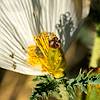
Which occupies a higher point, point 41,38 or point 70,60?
point 70,60

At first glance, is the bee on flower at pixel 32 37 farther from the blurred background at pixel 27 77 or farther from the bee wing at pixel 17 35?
the blurred background at pixel 27 77

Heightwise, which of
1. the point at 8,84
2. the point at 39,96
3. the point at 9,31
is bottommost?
the point at 39,96

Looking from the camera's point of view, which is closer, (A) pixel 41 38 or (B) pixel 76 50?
(A) pixel 41 38

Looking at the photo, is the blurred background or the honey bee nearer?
the honey bee

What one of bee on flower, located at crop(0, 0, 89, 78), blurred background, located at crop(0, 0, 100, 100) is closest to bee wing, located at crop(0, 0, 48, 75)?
bee on flower, located at crop(0, 0, 89, 78)

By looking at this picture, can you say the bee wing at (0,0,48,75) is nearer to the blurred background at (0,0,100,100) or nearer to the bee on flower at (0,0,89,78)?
the bee on flower at (0,0,89,78)

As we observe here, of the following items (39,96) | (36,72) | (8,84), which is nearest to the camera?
(39,96)

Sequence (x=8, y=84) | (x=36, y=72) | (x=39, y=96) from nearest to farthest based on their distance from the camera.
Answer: (x=39, y=96), (x=36, y=72), (x=8, y=84)

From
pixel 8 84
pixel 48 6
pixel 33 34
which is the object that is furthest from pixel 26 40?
pixel 8 84

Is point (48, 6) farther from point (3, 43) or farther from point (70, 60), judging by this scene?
point (70, 60)
